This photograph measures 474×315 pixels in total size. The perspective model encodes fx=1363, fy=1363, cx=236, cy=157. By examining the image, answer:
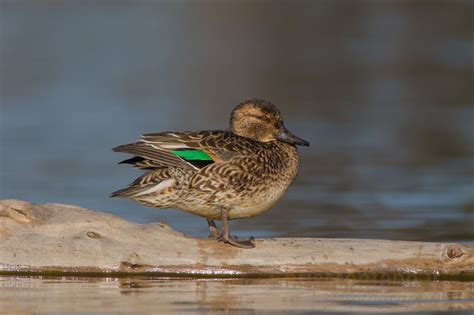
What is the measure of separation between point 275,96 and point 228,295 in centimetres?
1294

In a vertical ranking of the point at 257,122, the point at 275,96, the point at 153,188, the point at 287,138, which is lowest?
the point at 153,188

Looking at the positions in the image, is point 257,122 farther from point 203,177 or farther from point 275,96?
point 275,96

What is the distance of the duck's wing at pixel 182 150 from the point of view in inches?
314

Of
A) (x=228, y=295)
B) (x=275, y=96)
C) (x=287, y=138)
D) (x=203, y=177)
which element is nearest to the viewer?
(x=228, y=295)

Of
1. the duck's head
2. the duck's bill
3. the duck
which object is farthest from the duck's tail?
the duck's bill

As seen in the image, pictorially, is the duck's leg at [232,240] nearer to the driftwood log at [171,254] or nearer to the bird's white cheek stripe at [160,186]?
the driftwood log at [171,254]

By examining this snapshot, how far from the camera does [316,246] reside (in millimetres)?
7656

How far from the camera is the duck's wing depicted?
26.2 feet

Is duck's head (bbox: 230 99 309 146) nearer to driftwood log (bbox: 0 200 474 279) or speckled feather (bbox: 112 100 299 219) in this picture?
speckled feather (bbox: 112 100 299 219)

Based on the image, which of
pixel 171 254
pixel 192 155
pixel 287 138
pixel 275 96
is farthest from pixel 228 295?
pixel 275 96

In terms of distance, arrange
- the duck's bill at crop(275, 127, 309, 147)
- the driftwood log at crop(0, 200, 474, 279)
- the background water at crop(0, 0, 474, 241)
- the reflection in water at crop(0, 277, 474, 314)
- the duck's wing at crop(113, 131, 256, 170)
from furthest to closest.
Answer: the background water at crop(0, 0, 474, 241), the duck's bill at crop(275, 127, 309, 147), the duck's wing at crop(113, 131, 256, 170), the driftwood log at crop(0, 200, 474, 279), the reflection in water at crop(0, 277, 474, 314)

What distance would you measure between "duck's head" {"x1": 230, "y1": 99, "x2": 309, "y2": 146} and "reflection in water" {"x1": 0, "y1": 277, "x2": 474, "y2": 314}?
4.48 feet

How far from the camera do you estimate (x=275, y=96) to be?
20.0m

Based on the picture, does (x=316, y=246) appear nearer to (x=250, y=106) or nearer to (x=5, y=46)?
(x=250, y=106)
